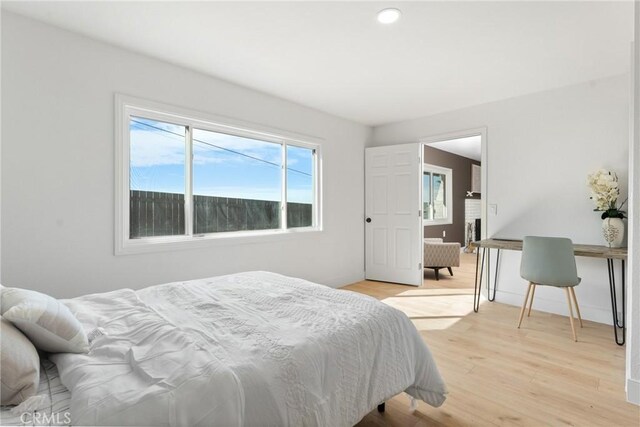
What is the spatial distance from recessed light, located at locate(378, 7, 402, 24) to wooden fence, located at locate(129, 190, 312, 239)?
2.23 m

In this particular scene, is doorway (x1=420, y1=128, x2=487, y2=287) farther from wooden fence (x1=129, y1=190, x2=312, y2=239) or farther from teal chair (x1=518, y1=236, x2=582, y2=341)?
wooden fence (x1=129, y1=190, x2=312, y2=239)

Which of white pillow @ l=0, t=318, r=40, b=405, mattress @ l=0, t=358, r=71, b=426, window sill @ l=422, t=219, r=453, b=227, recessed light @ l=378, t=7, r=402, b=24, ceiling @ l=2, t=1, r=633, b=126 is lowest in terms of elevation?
mattress @ l=0, t=358, r=71, b=426

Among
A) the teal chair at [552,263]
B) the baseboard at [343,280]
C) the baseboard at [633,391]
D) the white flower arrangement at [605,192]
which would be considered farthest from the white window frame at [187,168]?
the baseboard at [633,391]

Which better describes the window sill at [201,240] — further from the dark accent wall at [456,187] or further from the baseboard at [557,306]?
the dark accent wall at [456,187]

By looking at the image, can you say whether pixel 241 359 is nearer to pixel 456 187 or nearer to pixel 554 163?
pixel 554 163

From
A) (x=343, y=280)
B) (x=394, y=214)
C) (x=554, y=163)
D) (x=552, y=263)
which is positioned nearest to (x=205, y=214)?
(x=343, y=280)

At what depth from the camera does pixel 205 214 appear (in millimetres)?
3180

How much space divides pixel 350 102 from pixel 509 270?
2.79 m

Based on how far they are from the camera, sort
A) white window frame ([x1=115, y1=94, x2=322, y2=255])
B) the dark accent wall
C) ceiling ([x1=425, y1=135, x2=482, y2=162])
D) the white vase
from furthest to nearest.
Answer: the dark accent wall < ceiling ([x1=425, y1=135, x2=482, y2=162]) < the white vase < white window frame ([x1=115, y1=94, x2=322, y2=255])

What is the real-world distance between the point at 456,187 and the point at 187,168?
674 centimetres

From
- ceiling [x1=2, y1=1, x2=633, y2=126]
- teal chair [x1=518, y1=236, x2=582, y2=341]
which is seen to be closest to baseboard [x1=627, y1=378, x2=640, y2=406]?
teal chair [x1=518, y1=236, x2=582, y2=341]

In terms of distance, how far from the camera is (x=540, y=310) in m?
3.47

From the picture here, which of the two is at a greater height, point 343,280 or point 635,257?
point 635,257

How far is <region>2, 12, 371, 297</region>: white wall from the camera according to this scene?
80.9 inches
